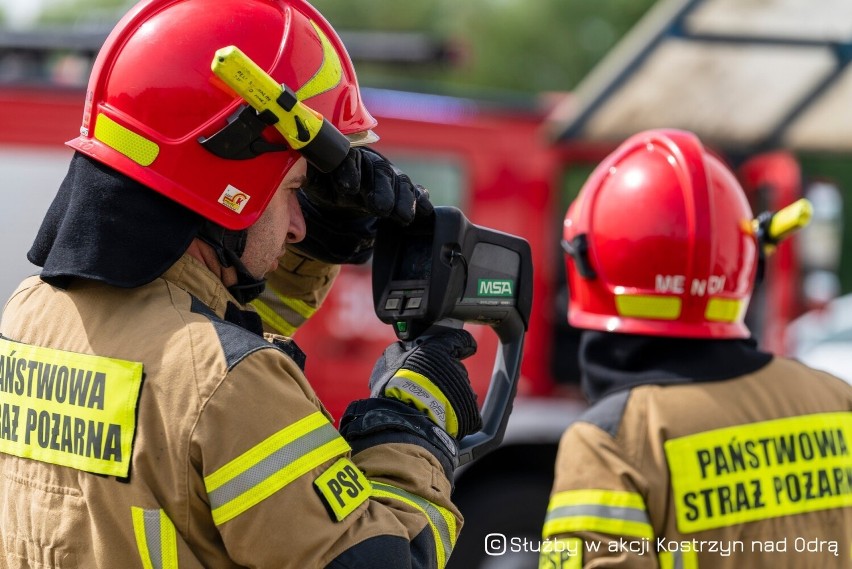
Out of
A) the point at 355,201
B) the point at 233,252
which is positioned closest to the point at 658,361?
the point at 355,201

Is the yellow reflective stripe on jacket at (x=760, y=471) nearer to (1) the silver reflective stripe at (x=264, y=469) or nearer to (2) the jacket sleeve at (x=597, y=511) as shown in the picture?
(2) the jacket sleeve at (x=597, y=511)

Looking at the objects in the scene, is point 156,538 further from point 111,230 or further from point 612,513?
point 612,513

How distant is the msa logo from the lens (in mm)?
1916

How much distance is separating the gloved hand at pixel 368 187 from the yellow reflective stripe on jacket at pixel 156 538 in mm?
597

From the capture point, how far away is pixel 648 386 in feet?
7.44

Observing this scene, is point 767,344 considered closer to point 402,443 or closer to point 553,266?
point 553,266

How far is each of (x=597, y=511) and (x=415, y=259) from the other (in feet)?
2.21

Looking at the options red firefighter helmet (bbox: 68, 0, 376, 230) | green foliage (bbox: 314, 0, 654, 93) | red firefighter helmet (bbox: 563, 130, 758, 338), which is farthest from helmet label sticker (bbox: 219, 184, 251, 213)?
green foliage (bbox: 314, 0, 654, 93)

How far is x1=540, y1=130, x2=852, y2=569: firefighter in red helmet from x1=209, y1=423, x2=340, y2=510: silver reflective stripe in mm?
860

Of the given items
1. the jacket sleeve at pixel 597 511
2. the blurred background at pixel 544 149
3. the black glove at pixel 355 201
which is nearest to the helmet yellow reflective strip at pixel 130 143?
the black glove at pixel 355 201

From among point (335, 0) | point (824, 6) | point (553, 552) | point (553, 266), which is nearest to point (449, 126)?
point (553, 266)

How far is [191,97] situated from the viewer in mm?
1607

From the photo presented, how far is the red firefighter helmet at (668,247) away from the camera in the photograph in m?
2.38

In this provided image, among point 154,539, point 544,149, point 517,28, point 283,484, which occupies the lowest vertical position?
point 154,539
